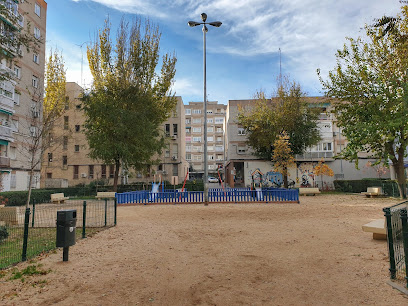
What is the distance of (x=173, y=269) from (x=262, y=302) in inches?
79.3

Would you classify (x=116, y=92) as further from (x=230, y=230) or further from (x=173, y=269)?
(x=173, y=269)

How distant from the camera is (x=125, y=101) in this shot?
27.1m

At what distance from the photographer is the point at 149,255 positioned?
250 inches

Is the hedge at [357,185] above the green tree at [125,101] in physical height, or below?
below

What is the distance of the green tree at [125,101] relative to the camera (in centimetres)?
2514

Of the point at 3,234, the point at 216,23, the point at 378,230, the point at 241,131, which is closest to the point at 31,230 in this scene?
the point at 3,234

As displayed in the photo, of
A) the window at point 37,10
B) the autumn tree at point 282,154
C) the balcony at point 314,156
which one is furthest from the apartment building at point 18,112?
the balcony at point 314,156

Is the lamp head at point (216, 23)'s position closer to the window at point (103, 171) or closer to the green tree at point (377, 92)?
the green tree at point (377, 92)

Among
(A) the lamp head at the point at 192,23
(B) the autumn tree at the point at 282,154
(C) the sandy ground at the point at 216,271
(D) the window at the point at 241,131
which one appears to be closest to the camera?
(C) the sandy ground at the point at 216,271

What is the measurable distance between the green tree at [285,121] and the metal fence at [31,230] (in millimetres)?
25290

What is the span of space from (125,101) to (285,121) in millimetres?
17938

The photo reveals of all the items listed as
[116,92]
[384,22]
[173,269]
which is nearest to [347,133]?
[384,22]

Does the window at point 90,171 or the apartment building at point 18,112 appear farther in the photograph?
the window at point 90,171

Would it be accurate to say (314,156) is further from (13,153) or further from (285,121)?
(13,153)
